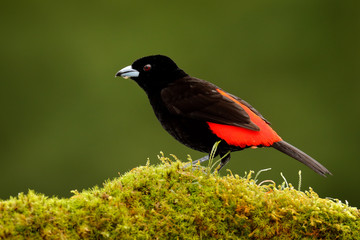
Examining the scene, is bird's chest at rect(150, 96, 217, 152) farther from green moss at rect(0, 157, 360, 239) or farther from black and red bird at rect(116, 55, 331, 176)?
green moss at rect(0, 157, 360, 239)

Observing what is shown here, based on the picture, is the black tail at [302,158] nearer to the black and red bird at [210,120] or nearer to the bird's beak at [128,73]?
the black and red bird at [210,120]

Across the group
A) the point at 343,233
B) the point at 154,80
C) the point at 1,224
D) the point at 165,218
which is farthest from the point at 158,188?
the point at 154,80

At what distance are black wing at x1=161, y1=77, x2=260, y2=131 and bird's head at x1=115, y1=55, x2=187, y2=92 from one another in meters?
0.23

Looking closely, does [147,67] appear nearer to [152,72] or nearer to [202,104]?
[152,72]

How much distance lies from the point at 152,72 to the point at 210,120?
3.53ft

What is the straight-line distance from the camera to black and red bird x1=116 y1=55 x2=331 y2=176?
3531mm

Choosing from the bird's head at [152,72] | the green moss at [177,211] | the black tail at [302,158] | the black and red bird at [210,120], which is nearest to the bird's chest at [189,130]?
the black and red bird at [210,120]

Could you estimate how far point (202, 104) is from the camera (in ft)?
12.3

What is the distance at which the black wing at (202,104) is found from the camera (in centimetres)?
355

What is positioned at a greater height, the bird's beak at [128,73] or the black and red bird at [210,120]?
the bird's beak at [128,73]

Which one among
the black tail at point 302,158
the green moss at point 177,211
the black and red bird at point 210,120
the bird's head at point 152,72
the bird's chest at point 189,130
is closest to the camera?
the green moss at point 177,211

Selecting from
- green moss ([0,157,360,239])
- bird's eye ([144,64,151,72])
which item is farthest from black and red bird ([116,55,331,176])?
green moss ([0,157,360,239])

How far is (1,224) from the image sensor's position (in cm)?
201

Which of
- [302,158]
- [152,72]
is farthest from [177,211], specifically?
[152,72]
